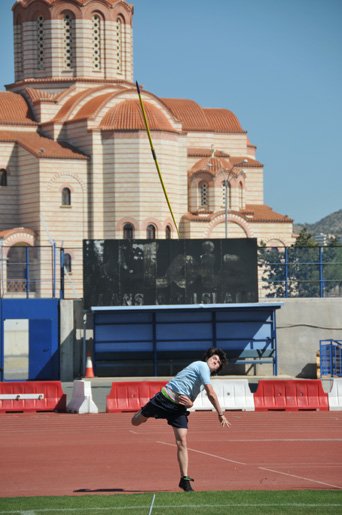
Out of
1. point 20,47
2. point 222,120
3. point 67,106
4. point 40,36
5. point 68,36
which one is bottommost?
point 67,106

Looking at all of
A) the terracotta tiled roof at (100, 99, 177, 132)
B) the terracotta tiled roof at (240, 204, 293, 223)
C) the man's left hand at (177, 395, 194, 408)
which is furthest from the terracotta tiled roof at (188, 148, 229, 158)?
the man's left hand at (177, 395, 194, 408)

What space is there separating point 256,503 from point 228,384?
11.5 meters

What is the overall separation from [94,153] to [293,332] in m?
32.7

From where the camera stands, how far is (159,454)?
1468cm

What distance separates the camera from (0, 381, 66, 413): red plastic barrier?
22016 mm

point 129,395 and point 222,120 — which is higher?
point 222,120

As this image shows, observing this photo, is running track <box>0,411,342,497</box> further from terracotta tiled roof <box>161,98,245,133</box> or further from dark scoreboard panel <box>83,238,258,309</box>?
terracotta tiled roof <box>161,98,245,133</box>

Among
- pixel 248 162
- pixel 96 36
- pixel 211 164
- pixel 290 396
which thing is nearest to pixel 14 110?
pixel 96 36

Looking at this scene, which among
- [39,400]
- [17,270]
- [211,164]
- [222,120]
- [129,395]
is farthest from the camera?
[222,120]

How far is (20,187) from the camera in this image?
62656 millimetres

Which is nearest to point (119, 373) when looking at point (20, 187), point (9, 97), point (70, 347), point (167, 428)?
point (70, 347)

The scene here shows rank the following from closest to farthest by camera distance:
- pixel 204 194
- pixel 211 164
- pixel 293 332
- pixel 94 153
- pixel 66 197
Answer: pixel 293 332 → pixel 66 197 → pixel 94 153 → pixel 211 164 → pixel 204 194

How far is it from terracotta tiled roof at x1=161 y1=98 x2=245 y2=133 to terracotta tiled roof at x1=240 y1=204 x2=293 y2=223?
6611 mm

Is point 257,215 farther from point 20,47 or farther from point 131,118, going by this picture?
point 20,47
